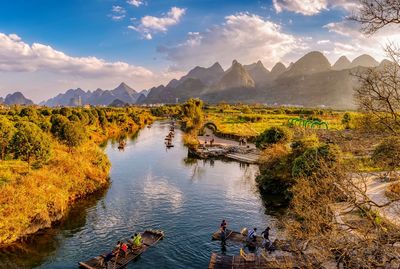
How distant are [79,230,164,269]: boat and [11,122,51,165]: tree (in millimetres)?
15117

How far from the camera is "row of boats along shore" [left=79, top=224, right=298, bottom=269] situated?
907 inches

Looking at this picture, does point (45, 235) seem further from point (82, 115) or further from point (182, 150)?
point (82, 115)

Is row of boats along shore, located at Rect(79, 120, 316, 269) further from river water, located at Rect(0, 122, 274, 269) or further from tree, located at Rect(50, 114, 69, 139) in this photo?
tree, located at Rect(50, 114, 69, 139)

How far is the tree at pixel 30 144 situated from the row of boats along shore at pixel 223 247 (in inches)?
591

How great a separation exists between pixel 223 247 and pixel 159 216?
28.6 ft

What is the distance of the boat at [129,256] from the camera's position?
2312 cm

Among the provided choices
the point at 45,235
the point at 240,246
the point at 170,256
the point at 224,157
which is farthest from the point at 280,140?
the point at 45,235

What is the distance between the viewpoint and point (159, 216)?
33.4 metres

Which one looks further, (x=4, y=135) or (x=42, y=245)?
(x=4, y=135)

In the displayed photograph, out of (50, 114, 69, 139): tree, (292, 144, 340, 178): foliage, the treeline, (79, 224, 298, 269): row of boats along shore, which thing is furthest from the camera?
(50, 114, 69, 139): tree

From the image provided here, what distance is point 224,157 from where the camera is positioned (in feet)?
221

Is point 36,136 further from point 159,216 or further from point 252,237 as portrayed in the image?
point 252,237

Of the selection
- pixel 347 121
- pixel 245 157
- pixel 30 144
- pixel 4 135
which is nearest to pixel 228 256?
pixel 30 144

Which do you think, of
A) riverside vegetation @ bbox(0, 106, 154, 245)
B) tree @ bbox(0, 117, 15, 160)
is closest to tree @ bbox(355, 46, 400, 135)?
riverside vegetation @ bbox(0, 106, 154, 245)
